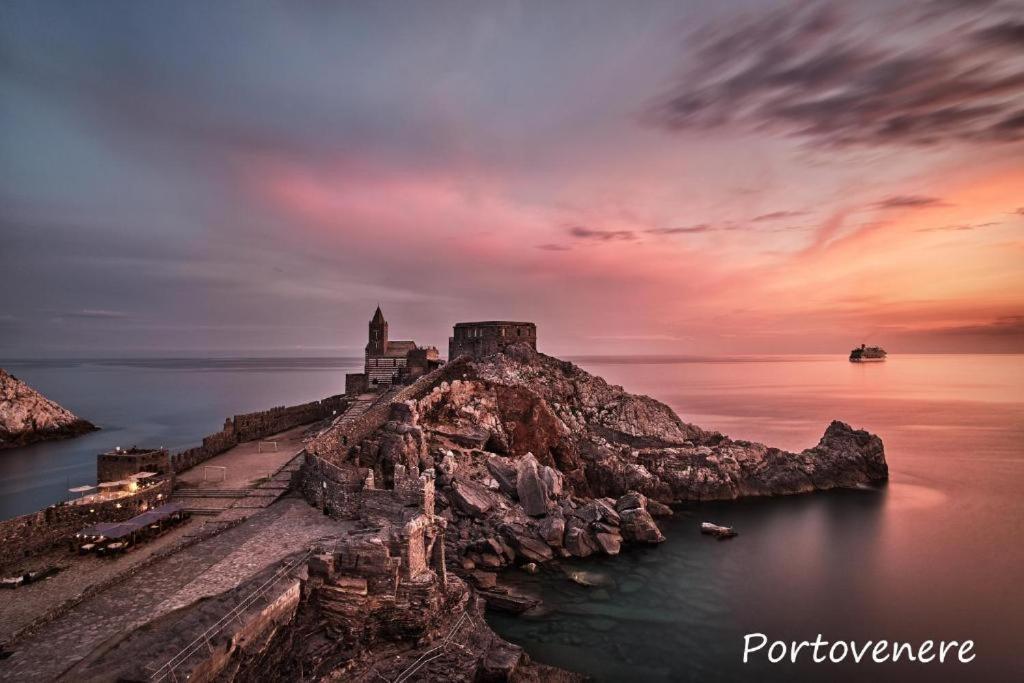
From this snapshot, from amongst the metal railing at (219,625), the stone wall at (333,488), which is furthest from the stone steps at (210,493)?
the metal railing at (219,625)

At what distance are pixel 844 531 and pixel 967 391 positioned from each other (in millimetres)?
135470

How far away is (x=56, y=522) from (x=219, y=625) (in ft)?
30.2

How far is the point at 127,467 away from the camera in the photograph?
63.4 ft

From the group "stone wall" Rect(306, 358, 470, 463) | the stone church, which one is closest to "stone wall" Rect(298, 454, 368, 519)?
"stone wall" Rect(306, 358, 470, 463)

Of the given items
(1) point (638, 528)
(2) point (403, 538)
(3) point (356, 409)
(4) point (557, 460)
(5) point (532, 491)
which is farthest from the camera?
(4) point (557, 460)

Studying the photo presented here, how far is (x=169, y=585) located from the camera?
1247 centimetres

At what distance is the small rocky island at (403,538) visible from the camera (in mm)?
10516

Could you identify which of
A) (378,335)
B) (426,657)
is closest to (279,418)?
(378,335)

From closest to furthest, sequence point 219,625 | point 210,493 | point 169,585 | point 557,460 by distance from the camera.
Result: 1. point 219,625
2. point 169,585
3. point 210,493
4. point 557,460

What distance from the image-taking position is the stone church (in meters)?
45.8

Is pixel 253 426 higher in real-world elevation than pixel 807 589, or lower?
higher

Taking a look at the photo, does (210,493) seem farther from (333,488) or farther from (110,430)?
(110,430)

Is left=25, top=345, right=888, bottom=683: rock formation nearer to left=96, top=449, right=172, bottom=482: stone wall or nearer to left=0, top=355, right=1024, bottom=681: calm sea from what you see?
left=0, top=355, right=1024, bottom=681: calm sea

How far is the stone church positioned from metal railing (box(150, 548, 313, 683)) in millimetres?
31612
